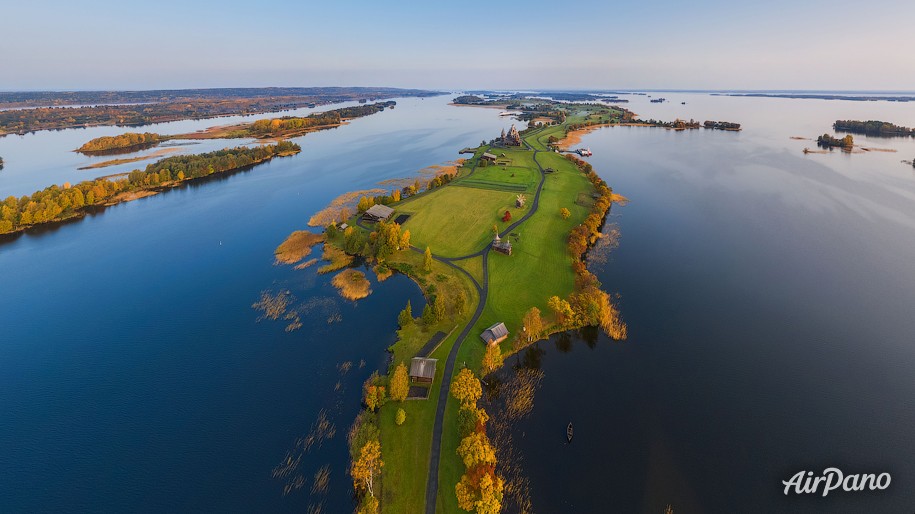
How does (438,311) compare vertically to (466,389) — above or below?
above

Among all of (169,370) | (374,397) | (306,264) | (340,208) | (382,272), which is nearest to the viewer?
(374,397)

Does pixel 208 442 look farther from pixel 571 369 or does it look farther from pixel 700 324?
pixel 700 324

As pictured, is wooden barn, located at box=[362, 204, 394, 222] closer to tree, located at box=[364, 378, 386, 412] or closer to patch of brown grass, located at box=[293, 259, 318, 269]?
patch of brown grass, located at box=[293, 259, 318, 269]

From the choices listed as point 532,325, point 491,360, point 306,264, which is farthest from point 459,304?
point 306,264

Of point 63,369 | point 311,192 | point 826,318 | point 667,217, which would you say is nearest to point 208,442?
point 63,369

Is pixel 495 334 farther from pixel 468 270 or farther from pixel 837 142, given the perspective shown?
pixel 837 142

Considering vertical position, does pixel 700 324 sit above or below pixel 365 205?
below

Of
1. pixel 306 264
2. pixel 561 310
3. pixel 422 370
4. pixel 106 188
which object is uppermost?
pixel 106 188
